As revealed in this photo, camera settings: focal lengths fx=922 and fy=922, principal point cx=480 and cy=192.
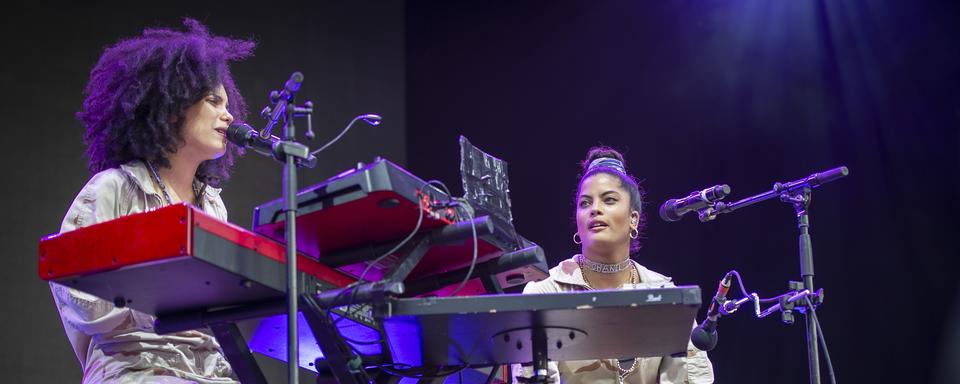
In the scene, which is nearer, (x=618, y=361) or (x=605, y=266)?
(x=618, y=361)

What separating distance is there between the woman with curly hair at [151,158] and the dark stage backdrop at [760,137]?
9.11ft

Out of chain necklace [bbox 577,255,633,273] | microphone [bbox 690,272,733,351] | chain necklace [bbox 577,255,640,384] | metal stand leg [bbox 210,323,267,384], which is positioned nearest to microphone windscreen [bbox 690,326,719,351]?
microphone [bbox 690,272,733,351]

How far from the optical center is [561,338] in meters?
2.28

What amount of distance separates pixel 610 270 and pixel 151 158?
1.98 m

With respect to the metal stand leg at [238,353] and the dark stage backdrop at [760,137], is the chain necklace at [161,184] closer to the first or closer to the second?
the metal stand leg at [238,353]

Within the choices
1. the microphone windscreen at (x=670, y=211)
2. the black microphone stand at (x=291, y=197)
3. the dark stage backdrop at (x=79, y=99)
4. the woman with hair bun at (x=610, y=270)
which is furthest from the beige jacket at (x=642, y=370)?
the dark stage backdrop at (x=79, y=99)

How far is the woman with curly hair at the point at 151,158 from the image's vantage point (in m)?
2.38

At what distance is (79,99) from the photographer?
13.6 feet

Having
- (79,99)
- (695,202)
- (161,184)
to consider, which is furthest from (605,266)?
(79,99)

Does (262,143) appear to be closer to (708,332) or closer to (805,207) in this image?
(708,332)

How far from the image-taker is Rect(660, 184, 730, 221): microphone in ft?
11.9

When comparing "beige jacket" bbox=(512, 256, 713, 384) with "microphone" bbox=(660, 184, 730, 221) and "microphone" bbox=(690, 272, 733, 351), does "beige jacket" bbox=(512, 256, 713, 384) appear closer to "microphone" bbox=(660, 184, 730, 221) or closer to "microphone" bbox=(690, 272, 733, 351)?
"microphone" bbox=(660, 184, 730, 221)

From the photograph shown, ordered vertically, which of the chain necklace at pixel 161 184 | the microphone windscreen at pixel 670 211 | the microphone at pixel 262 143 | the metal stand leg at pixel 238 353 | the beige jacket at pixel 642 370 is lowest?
the metal stand leg at pixel 238 353

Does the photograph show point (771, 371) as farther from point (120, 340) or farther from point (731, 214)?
point (120, 340)
